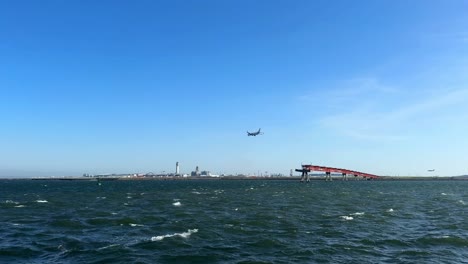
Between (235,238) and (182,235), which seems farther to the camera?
(182,235)

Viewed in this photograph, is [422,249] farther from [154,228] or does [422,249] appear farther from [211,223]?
[154,228]

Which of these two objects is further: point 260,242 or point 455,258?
point 260,242

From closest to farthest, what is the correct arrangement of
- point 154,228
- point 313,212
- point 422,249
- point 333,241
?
point 422,249 → point 333,241 → point 154,228 → point 313,212

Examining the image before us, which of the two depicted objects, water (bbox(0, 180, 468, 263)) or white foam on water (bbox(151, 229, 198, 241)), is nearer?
water (bbox(0, 180, 468, 263))

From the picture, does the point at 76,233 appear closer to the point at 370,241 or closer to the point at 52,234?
the point at 52,234

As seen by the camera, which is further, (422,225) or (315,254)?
(422,225)

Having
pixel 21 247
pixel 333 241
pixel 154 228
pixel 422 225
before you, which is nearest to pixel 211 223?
pixel 154 228

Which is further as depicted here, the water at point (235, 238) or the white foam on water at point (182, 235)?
the white foam on water at point (182, 235)

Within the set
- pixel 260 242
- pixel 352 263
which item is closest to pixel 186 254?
pixel 260 242

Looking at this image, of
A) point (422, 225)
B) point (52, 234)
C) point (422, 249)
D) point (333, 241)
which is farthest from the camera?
point (422, 225)
